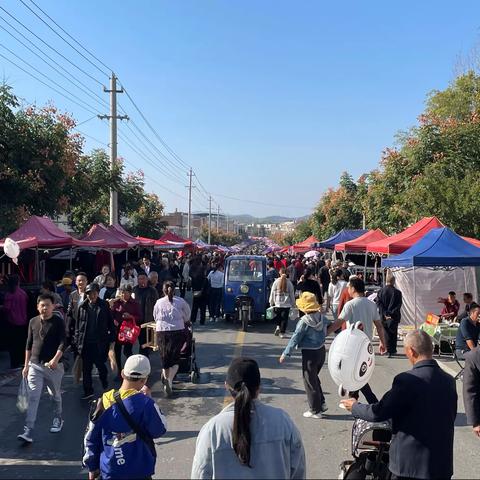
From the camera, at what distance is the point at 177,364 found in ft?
26.2

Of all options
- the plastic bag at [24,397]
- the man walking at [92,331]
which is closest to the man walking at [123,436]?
the plastic bag at [24,397]

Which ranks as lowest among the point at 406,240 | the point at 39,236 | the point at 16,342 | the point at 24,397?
the point at 24,397

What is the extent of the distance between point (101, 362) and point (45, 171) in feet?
32.1

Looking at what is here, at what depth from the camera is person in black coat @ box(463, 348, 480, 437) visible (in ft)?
14.2

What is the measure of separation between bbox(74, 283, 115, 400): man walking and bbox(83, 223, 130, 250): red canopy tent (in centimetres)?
996

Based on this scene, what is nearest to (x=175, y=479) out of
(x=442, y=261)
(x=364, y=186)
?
(x=442, y=261)

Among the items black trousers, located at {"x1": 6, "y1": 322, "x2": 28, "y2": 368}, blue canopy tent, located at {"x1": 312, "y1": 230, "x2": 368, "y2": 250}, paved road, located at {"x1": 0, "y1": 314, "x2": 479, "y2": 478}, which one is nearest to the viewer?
paved road, located at {"x1": 0, "y1": 314, "x2": 479, "y2": 478}

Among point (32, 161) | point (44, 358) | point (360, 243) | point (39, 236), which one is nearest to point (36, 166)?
point (32, 161)

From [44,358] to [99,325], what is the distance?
1298mm

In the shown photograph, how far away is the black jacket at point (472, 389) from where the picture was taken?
4.32m

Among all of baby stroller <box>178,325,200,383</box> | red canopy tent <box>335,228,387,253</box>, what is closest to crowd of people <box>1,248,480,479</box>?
baby stroller <box>178,325,200,383</box>

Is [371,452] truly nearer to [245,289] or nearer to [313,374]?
[313,374]

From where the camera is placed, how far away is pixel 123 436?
3.38 metres

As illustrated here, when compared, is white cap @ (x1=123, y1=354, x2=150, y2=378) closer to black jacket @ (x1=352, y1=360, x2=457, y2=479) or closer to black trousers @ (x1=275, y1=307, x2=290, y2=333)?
black jacket @ (x1=352, y1=360, x2=457, y2=479)
